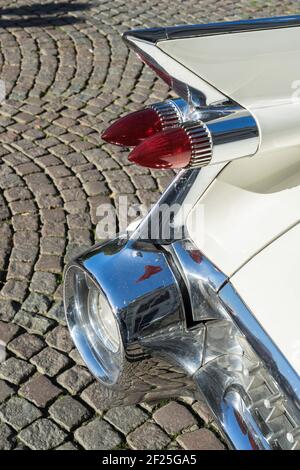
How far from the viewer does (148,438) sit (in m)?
2.77

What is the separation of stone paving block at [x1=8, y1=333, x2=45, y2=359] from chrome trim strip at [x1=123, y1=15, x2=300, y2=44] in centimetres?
160

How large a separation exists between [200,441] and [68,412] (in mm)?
560

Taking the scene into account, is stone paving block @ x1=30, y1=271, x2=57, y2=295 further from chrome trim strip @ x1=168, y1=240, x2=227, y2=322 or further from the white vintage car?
chrome trim strip @ x1=168, y1=240, x2=227, y2=322

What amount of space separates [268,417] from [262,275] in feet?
1.23

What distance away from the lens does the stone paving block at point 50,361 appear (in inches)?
120

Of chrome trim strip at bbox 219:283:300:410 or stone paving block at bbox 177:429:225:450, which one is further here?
stone paving block at bbox 177:429:225:450

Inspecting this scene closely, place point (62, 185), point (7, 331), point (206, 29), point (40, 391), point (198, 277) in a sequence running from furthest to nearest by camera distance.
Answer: point (62, 185)
point (7, 331)
point (40, 391)
point (206, 29)
point (198, 277)

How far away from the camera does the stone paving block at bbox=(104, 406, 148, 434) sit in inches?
111

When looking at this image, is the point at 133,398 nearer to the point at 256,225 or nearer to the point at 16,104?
the point at 256,225

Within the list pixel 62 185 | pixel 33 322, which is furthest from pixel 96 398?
pixel 62 185

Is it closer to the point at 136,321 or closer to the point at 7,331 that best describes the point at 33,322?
the point at 7,331

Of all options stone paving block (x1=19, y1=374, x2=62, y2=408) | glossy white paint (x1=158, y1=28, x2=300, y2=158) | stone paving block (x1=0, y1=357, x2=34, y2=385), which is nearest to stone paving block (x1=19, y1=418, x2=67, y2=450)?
stone paving block (x1=19, y1=374, x2=62, y2=408)

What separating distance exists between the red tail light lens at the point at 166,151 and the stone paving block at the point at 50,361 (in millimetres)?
1518

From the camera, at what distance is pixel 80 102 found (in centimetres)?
518
